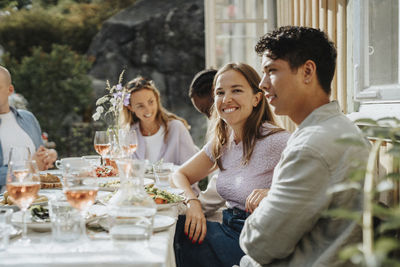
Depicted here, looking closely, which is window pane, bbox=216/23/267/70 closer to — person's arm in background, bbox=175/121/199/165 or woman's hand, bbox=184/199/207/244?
person's arm in background, bbox=175/121/199/165

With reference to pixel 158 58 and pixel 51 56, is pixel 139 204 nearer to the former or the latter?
pixel 51 56

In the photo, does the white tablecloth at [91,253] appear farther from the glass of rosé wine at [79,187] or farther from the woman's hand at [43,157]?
the woman's hand at [43,157]

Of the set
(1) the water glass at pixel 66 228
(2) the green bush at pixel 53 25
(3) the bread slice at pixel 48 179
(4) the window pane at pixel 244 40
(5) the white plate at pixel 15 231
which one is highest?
(2) the green bush at pixel 53 25

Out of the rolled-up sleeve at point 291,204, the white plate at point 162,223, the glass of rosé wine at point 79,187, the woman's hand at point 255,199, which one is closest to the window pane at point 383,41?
the woman's hand at point 255,199

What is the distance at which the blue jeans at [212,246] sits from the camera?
2.08 meters

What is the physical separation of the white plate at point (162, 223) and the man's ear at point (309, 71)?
25.9 inches

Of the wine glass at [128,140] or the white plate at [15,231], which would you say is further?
the wine glass at [128,140]

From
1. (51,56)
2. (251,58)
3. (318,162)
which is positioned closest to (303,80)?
(318,162)

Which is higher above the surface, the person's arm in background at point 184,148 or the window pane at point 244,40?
the window pane at point 244,40

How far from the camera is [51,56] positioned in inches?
348

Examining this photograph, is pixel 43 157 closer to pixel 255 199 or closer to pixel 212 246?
pixel 212 246

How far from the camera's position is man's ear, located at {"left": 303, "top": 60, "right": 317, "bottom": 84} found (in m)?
1.58

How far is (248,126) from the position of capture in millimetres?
2311

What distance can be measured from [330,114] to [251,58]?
173 inches
